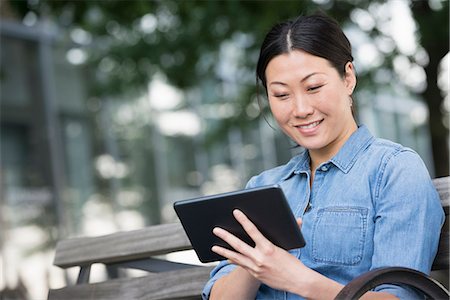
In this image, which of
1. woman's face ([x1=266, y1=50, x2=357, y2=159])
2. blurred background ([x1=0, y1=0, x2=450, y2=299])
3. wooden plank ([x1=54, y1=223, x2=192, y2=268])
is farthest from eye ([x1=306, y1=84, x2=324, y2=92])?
blurred background ([x1=0, y1=0, x2=450, y2=299])

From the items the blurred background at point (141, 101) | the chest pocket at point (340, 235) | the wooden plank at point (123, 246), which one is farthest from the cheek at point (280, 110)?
the blurred background at point (141, 101)

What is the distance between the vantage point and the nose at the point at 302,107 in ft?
8.50

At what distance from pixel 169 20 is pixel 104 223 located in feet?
19.2

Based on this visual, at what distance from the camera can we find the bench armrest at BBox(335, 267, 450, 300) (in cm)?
218

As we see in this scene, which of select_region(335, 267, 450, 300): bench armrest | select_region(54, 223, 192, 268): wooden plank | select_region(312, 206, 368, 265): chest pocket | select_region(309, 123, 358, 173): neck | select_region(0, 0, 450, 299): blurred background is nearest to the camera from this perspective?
select_region(335, 267, 450, 300): bench armrest

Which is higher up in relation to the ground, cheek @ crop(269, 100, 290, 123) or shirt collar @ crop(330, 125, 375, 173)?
cheek @ crop(269, 100, 290, 123)

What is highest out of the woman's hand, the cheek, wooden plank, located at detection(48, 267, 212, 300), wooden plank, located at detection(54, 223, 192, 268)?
the cheek

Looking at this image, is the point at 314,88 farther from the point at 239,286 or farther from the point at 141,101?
the point at 141,101

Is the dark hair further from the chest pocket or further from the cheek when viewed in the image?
the chest pocket

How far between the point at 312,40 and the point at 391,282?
0.74 metres

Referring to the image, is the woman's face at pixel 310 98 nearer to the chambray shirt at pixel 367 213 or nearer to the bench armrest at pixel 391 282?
the chambray shirt at pixel 367 213

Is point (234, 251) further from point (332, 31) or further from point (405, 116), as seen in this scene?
point (405, 116)

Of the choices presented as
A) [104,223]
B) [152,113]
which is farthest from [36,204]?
[152,113]

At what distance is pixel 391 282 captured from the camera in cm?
230
